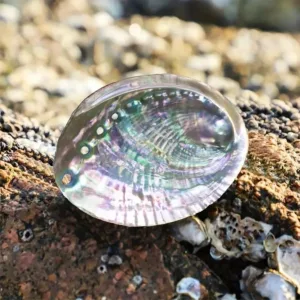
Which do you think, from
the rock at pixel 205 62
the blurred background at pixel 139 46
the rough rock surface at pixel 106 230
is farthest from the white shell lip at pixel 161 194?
the rock at pixel 205 62

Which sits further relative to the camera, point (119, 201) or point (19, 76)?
point (19, 76)

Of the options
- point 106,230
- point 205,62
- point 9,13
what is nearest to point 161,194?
point 106,230

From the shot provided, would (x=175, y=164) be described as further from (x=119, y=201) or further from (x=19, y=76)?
(x=19, y=76)

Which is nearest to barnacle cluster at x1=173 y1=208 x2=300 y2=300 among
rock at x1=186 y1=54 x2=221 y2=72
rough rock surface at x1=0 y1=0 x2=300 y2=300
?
rough rock surface at x1=0 y1=0 x2=300 y2=300

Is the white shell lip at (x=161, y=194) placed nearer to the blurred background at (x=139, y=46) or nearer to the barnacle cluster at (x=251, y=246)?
the barnacle cluster at (x=251, y=246)

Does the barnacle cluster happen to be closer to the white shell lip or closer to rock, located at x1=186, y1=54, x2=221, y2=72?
the white shell lip

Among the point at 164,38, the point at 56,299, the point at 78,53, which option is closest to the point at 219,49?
the point at 164,38
